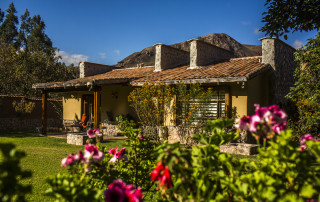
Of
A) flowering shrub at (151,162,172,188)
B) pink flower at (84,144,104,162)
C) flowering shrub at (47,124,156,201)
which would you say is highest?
pink flower at (84,144,104,162)

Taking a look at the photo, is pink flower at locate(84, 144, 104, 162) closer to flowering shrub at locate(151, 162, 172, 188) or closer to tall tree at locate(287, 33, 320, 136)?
flowering shrub at locate(151, 162, 172, 188)

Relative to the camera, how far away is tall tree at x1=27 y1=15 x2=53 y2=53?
45.5 meters

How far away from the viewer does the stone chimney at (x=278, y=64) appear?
40.2 feet

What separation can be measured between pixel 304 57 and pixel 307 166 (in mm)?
8863

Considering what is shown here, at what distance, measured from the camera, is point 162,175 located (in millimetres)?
1783

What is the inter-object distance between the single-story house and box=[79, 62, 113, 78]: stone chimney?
188cm

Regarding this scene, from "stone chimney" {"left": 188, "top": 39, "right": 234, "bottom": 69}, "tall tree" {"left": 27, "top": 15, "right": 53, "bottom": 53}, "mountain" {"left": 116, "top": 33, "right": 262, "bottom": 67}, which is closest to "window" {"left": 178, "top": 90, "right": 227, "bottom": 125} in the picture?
"stone chimney" {"left": 188, "top": 39, "right": 234, "bottom": 69}

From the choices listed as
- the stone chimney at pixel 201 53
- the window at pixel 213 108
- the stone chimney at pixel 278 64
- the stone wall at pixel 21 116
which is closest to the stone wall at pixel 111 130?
the window at pixel 213 108

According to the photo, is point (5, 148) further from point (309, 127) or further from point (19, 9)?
point (19, 9)

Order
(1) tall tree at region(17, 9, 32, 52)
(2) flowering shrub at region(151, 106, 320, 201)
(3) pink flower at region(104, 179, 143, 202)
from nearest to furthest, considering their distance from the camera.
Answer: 1. (3) pink flower at region(104, 179, 143, 202)
2. (2) flowering shrub at region(151, 106, 320, 201)
3. (1) tall tree at region(17, 9, 32, 52)

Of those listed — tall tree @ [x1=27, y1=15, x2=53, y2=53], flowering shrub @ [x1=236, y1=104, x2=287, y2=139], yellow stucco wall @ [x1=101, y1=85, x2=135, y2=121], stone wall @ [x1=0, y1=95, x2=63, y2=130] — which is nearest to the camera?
flowering shrub @ [x1=236, y1=104, x2=287, y2=139]

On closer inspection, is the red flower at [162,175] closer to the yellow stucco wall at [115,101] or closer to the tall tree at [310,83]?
the tall tree at [310,83]

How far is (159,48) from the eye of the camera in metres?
15.6

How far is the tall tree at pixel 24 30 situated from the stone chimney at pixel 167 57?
39.5 metres
